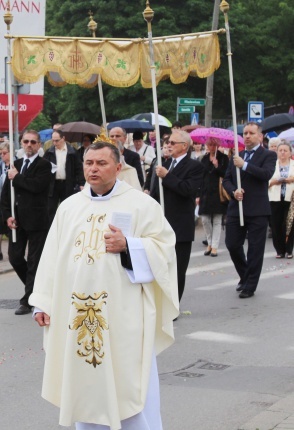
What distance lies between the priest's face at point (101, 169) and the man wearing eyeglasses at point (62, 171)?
30.9ft

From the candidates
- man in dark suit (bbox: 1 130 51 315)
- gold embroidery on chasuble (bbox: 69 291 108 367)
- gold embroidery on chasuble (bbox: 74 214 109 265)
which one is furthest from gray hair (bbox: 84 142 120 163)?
man in dark suit (bbox: 1 130 51 315)

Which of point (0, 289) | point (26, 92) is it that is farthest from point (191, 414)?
point (26, 92)

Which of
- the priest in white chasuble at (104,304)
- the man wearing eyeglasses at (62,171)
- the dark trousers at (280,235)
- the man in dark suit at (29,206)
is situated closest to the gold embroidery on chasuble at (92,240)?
the priest in white chasuble at (104,304)

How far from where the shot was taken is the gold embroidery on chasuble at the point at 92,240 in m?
5.52

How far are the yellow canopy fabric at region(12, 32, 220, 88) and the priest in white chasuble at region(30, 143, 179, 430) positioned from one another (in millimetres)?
7115

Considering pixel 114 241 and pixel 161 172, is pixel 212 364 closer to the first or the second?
pixel 161 172

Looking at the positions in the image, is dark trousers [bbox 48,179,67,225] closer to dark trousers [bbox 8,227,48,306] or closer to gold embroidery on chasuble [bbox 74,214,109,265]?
dark trousers [bbox 8,227,48,306]

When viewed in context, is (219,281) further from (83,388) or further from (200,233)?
(83,388)

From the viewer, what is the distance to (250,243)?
11.9 metres

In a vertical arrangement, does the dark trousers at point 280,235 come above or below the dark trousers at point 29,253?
below

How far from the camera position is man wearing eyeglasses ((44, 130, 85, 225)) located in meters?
15.2

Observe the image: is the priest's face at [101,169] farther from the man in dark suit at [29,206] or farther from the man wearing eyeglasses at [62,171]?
the man wearing eyeglasses at [62,171]

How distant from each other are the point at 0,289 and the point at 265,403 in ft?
21.1

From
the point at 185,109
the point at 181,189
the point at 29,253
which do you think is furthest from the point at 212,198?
the point at 185,109
